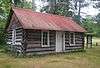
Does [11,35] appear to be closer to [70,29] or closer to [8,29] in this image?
[8,29]

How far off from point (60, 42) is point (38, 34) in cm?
387

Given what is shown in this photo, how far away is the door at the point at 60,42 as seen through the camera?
25.5 metres

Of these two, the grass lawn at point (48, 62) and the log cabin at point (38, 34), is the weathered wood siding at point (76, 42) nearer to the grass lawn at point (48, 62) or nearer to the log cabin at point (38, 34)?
the log cabin at point (38, 34)

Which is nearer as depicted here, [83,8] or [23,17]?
[23,17]

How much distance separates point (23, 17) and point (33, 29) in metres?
2.34

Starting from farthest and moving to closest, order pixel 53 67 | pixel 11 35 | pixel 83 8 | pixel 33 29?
pixel 83 8 → pixel 11 35 → pixel 33 29 → pixel 53 67

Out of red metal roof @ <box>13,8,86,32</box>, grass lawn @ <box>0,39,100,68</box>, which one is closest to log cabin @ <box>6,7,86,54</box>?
red metal roof @ <box>13,8,86,32</box>

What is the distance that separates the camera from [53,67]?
15.7 m

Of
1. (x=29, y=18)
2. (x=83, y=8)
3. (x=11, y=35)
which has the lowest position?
(x=11, y=35)

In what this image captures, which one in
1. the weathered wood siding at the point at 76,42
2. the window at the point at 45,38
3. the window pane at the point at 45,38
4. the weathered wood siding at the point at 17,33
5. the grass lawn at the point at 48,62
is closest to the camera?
the grass lawn at the point at 48,62

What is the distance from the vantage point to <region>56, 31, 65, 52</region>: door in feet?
83.7

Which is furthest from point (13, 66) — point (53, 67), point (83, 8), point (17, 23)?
point (83, 8)

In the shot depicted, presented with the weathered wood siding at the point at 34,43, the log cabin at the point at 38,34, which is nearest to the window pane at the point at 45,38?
the log cabin at the point at 38,34

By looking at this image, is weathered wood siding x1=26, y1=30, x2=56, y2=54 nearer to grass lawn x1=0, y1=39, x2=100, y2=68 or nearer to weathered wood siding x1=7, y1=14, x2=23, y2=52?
weathered wood siding x1=7, y1=14, x2=23, y2=52
